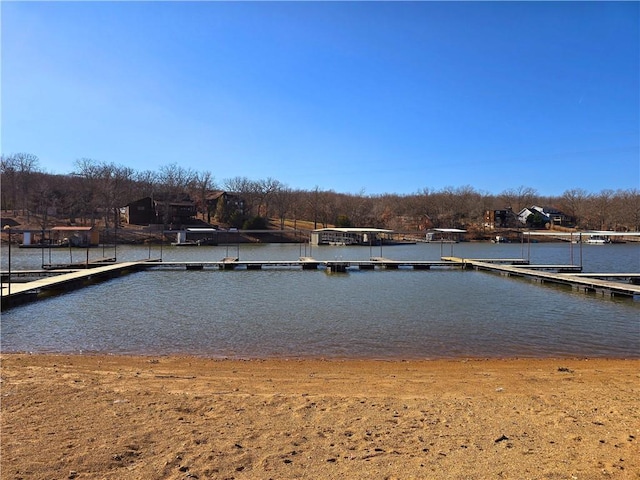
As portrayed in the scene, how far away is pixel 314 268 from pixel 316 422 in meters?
29.7

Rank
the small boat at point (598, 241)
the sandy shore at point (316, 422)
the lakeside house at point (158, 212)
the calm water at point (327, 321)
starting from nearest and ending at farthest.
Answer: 1. the sandy shore at point (316, 422)
2. the calm water at point (327, 321)
3. the lakeside house at point (158, 212)
4. the small boat at point (598, 241)

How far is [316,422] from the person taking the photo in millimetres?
5965

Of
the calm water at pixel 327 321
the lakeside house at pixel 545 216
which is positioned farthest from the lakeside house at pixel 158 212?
the lakeside house at pixel 545 216

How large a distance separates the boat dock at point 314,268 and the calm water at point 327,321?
1005mm

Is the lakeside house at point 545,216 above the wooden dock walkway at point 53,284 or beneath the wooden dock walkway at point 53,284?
above

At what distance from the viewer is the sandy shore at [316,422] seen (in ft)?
15.0

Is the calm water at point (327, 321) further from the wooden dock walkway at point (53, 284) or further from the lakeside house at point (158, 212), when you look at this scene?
the lakeside house at point (158, 212)

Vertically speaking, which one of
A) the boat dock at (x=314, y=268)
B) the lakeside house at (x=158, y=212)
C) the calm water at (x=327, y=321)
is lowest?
the calm water at (x=327, y=321)

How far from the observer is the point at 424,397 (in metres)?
7.30

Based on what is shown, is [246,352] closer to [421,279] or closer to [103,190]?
[421,279]

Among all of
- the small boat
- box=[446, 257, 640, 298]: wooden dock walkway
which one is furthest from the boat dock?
the small boat

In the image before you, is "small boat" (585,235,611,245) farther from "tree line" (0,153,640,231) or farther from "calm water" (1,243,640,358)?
"calm water" (1,243,640,358)

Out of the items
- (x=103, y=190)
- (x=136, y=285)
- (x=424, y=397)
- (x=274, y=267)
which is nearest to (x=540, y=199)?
(x=103, y=190)

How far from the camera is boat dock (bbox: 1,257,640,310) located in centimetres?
2170
